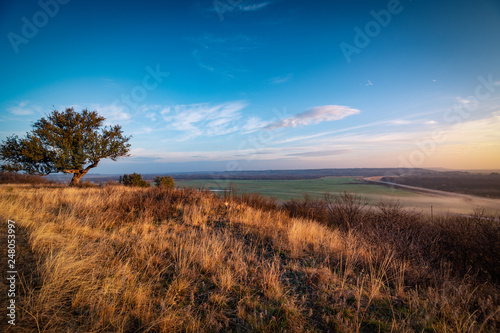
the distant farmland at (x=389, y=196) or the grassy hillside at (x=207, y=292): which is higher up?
the grassy hillside at (x=207, y=292)

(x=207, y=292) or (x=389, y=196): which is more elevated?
(x=207, y=292)

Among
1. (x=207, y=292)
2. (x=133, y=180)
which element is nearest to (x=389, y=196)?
(x=133, y=180)

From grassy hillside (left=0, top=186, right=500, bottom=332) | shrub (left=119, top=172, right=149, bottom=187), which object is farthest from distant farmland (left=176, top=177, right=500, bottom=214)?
grassy hillside (left=0, top=186, right=500, bottom=332)

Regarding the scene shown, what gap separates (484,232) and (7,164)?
1416 inches

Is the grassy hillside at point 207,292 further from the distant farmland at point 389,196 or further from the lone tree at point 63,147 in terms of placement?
the lone tree at point 63,147

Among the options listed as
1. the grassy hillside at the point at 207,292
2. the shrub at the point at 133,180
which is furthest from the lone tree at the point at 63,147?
the grassy hillside at the point at 207,292

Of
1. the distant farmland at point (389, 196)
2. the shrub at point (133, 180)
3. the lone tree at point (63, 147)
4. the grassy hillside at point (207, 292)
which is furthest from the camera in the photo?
the distant farmland at point (389, 196)

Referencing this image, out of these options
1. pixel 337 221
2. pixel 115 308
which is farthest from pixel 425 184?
pixel 115 308

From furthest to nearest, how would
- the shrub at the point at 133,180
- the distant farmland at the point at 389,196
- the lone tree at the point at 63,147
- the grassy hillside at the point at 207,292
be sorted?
the distant farmland at the point at 389,196 → the shrub at the point at 133,180 → the lone tree at the point at 63,147 → the grassy hillside at the point at 207,292

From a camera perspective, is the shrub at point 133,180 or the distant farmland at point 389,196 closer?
the shrub at point 133,180

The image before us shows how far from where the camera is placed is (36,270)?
3.16 m

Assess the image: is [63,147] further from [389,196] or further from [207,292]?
[389,196]

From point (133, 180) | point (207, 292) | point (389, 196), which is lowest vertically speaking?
point (389, 196)

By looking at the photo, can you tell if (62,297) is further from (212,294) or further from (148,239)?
(148,239)
